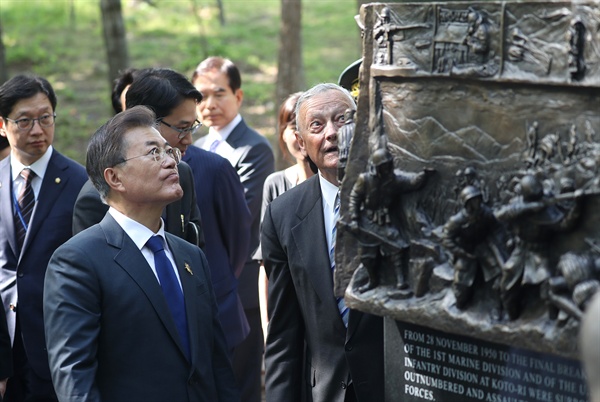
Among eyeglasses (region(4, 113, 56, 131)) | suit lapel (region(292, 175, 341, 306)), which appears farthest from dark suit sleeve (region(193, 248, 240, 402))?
eyeglasses (region(4, 113, 56, 131))

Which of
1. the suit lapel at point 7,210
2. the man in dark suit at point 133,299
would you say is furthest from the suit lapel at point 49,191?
the man in dark suit at point 133,299

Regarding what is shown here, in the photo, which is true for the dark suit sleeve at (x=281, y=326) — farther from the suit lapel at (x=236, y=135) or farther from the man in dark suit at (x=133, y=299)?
the suit lapel at (x=236, y=135)

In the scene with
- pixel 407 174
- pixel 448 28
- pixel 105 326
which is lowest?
pixel 105 326

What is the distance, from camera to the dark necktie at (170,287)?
4031 mm

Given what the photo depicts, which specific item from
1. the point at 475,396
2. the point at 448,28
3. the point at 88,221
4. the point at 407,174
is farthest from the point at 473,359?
the point at 88,221

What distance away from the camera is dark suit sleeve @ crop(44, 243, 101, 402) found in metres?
3.69

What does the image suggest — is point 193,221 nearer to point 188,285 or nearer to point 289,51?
point 188,285

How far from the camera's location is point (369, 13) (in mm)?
3789

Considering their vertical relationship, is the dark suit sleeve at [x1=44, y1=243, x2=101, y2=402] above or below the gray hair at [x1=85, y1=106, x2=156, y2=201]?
below

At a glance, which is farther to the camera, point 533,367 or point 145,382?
point 145,382

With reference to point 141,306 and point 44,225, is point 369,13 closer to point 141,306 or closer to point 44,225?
point 141,306

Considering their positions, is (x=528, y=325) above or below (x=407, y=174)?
below

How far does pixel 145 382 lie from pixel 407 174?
4.57 ft

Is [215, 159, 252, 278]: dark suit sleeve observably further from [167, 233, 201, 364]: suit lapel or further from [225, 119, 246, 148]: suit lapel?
[167, 233, 201, 364]: suit lapel
